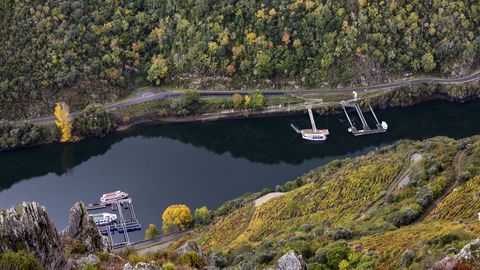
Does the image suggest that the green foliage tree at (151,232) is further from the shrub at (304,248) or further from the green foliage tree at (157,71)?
the green foliage tree at (157,71)

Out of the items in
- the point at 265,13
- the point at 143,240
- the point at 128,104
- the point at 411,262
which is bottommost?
the point at 143,240

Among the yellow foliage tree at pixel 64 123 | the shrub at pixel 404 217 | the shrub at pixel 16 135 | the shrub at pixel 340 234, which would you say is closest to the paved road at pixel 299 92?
the yellow foliage tree at pixel 64 123

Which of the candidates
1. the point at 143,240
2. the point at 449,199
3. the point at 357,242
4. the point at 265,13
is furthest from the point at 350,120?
the point at 357,242

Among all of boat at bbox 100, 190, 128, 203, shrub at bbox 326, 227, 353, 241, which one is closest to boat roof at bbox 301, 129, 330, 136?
boat at bbox 100, 190, 128, 203

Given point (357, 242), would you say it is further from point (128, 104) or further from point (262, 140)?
point (128, 104)

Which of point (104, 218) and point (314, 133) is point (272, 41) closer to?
point (314, 133)

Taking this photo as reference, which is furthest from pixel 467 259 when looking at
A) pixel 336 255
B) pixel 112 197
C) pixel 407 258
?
pixel 112 197
